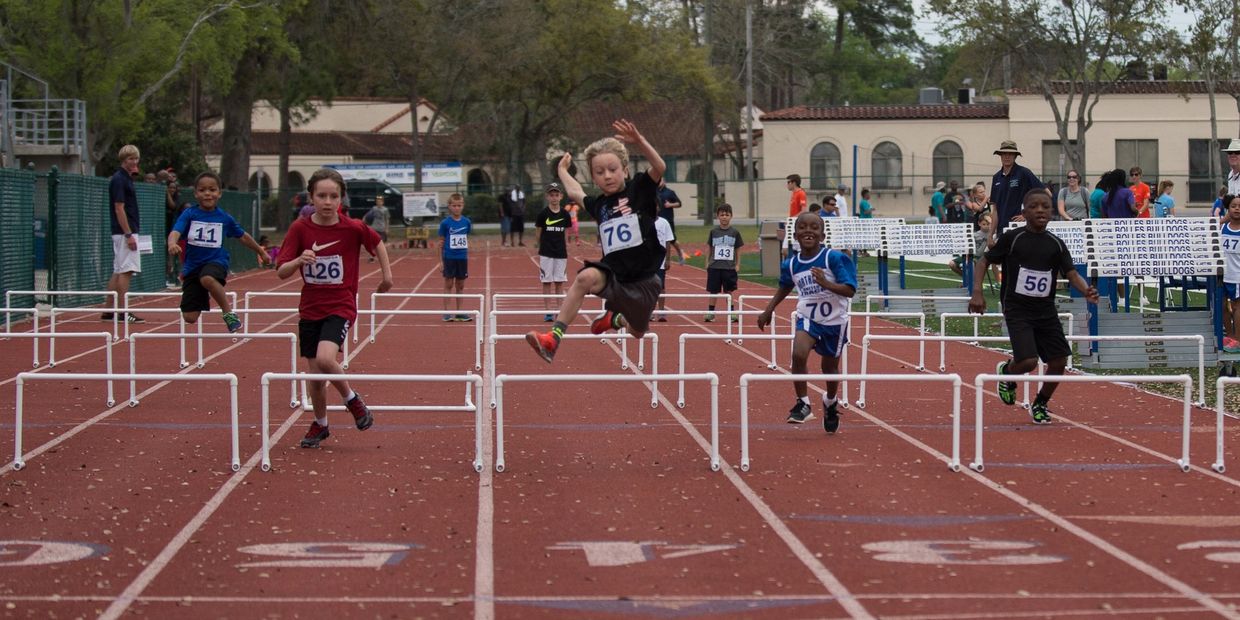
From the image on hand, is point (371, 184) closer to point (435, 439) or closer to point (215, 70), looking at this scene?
point (215, 70)

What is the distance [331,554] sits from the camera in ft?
23.3

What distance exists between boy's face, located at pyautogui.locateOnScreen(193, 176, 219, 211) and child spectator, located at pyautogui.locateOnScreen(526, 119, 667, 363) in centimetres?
547

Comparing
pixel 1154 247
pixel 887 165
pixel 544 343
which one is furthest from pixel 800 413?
pixel 887 165

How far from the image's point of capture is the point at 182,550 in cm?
718

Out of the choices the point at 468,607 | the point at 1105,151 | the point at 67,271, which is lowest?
the point at 468,607

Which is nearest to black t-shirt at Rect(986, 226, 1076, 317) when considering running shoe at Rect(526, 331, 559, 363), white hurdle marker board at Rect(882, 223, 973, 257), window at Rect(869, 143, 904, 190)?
running shoe at Rect(526, 331, 559, 363)

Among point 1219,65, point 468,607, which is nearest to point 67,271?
point 468,607

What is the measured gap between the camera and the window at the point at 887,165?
61.6 m

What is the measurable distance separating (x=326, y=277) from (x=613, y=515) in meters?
3.02

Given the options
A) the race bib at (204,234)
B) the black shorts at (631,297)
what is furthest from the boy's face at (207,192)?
the black shorts at (631,297)

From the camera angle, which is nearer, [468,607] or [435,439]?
[468,607]

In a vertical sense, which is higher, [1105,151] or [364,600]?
[1105,151]

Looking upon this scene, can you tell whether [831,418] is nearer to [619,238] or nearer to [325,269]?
[619,238]

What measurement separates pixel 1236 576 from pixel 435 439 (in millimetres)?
5655
